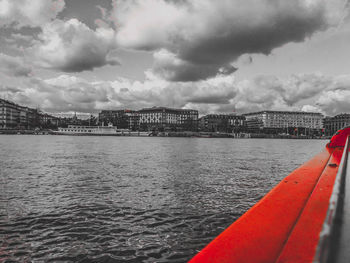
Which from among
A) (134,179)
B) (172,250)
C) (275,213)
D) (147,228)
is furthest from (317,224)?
(134,179)

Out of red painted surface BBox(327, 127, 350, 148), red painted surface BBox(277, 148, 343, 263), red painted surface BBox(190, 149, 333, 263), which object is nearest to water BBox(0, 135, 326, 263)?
red painted surface BBox(190, 149, 333, 263)

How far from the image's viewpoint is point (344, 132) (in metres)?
12.8

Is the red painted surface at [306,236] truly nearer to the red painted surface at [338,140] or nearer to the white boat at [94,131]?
the red painted surface at [338,140]

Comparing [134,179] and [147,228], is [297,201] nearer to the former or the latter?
[147,228]

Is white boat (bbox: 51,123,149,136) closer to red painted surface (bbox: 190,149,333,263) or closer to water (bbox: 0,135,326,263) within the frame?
water (bbox: 0,135,326,263)

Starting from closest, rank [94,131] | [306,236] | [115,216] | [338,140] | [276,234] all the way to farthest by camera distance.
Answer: [306,236]
[276,234]
[115,216]
[338,140]
[94,131]

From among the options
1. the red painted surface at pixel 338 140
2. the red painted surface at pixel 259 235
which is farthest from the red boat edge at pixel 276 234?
the red painted surface at pixel 338 140

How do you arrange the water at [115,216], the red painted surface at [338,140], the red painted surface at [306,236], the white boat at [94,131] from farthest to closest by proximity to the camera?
the white boat at [94,131]
the red painted surface at [338,140]
the water at [115,216]
the red painted surface at [306,236]

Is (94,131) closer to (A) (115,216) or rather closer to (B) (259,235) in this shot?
(A) (115,216)

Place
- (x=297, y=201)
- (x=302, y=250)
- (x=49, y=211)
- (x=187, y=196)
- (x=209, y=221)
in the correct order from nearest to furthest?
1. (x=302, y=250)
2. (x=297, y=201)
3. (x=209, y=221)
4. (x=49, y=211)
5. (x=187, y=196)

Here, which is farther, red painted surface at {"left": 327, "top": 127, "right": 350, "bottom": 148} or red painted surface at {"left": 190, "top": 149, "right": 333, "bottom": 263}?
red painted surface at {"left": 327, "top": 127, "right": 350, "bottom": 148}

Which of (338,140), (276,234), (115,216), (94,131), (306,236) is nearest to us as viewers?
(306,236)

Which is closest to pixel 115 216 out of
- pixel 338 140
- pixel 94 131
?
pixel 338 140

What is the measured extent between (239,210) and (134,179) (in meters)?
6.75
